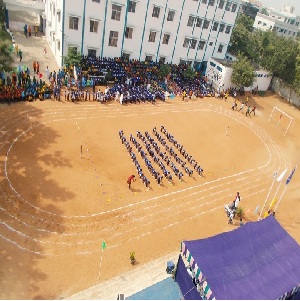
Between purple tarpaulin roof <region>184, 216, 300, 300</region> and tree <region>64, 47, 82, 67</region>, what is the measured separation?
77.0ft

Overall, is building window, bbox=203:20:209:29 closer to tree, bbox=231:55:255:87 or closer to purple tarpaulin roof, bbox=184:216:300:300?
tree, bbox=231:55:255:87

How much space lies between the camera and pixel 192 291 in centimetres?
1237

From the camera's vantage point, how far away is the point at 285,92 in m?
41.1

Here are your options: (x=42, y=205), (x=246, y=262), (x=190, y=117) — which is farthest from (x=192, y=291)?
(x=190, y=117)

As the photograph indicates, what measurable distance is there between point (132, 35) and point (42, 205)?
2459 cm

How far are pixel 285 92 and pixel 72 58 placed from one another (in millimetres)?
28609

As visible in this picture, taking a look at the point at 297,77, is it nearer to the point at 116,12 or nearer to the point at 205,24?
the point at 205,24

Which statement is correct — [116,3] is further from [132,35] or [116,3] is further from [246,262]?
[246,262]

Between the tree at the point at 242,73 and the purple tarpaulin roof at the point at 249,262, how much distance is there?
25661 millimetres

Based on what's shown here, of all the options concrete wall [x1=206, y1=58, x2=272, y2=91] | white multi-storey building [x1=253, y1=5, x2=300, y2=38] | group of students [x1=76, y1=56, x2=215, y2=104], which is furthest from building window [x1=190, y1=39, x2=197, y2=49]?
white multi-storey building [x1=253, y1=5, x2=300, y2=38]

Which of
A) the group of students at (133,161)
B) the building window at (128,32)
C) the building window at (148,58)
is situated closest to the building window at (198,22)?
the building window at (148,58)

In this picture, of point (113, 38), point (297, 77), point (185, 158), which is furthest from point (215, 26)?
point (185, 158)

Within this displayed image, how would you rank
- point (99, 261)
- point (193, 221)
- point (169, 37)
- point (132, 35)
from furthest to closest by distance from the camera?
point (169, 37)
point (132, 35)
point (193, 221)
point (99, 261)

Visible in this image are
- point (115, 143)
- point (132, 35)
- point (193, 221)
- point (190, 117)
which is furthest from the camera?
point (132, 35)
